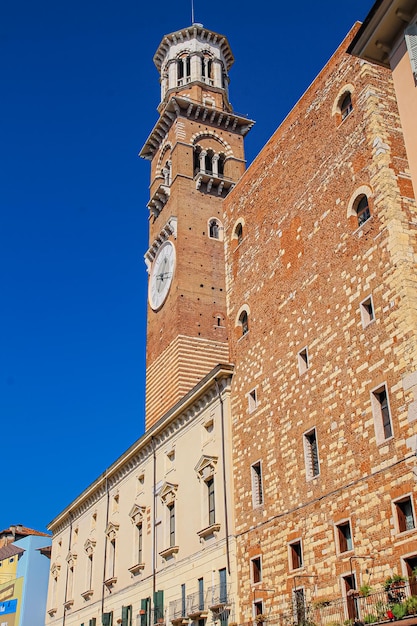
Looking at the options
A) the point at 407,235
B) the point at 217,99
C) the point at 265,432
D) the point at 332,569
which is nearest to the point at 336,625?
the point at 332,569

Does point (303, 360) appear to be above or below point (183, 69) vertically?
below

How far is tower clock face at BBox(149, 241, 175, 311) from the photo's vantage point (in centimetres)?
4294

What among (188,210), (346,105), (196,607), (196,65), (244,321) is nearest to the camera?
(346,105)

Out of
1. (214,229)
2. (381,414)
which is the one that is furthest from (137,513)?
(214,229)

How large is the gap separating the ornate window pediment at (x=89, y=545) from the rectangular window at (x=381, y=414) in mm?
22560

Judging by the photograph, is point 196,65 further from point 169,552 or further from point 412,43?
point 412,43

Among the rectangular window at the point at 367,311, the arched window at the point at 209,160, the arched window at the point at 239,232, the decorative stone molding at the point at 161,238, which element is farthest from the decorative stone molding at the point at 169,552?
the arched window at the point at 209,160

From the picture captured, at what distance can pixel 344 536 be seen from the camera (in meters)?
18.5

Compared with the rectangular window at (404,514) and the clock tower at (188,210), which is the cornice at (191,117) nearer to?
the clock tower at (188,210)

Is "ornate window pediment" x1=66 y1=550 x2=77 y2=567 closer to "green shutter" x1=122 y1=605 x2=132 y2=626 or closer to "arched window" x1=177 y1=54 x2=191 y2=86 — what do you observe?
"green shutter" x1=122 y1=605 x2=132 y2=626

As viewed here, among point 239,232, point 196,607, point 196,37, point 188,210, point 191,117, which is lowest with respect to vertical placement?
point 196,607

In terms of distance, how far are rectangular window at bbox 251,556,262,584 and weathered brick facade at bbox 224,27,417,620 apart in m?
0.24

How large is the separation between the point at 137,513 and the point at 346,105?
18.4 meters

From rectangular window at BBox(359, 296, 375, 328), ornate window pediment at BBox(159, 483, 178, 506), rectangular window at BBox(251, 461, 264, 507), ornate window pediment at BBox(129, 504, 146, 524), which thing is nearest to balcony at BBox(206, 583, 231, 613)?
rectangular window at BBox(251, 461, 264, 507)
